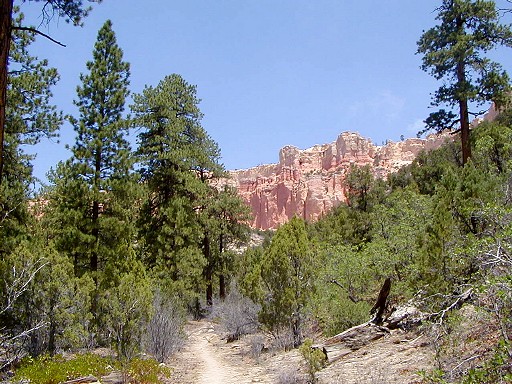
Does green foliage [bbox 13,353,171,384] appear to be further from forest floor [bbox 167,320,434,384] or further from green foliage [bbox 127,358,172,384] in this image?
forest floor [bbox 167,320,434,384]

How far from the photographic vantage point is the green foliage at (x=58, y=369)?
862 cm

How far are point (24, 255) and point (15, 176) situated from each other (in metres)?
4.72

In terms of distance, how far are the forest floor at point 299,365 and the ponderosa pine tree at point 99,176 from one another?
210 inches

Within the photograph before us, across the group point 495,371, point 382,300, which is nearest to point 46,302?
point 382,300

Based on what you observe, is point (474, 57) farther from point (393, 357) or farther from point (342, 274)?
point (393, 357)

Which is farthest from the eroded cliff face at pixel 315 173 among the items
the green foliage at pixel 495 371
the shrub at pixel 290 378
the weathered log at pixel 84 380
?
the green foliage at pixel 495 371

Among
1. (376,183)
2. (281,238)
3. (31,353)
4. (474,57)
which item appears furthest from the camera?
(376,183)

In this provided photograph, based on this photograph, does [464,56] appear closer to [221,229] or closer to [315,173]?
[221,229]

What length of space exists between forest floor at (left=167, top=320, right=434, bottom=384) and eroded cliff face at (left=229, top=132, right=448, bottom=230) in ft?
278

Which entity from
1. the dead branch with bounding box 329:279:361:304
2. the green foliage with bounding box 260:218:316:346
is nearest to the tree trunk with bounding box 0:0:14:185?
the green foliage with bounding box 260:218:316:346

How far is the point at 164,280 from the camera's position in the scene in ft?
65.7

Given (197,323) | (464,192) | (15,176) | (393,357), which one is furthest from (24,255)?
(197,323)

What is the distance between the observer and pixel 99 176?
17.2 metres

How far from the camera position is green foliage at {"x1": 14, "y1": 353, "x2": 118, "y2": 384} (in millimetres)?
8625
